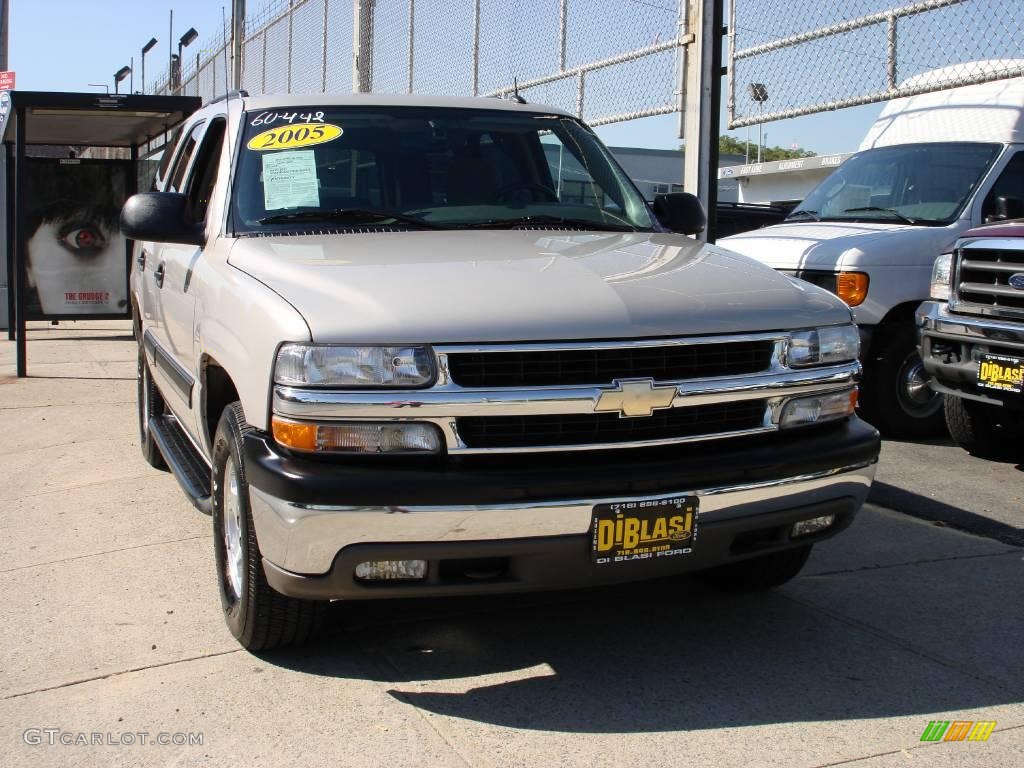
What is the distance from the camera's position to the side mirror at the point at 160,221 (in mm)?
4410

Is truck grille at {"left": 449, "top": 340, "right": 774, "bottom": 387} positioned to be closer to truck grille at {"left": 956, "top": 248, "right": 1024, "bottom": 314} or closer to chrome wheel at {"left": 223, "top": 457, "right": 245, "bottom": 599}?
chrome wheel at {"left": 223, "top": 457, "right": 245, "bottom": 599}

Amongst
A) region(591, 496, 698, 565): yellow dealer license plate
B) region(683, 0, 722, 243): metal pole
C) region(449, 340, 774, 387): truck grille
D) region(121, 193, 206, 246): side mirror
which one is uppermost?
region(683, 0, 722, 243): metal pole

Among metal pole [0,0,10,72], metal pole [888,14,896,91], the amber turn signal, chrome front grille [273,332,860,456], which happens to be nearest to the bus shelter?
metal pole [0,0,10,72]

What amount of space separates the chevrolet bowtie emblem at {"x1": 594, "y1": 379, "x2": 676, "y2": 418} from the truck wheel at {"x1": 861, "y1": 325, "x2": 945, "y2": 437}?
15.3 ft

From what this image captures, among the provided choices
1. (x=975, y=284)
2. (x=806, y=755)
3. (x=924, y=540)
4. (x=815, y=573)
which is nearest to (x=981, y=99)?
(x=975, y=284)

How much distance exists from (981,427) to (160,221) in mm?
5128

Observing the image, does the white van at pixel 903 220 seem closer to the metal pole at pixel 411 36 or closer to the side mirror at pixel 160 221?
the metal pole at pixel 411 36

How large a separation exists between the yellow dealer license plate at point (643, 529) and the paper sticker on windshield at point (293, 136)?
2167mm

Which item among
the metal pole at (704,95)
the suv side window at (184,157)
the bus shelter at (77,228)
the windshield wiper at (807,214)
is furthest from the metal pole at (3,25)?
the metal pole at (704,95)

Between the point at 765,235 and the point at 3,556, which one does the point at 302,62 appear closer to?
the point at 765,235

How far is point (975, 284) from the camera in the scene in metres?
6.81

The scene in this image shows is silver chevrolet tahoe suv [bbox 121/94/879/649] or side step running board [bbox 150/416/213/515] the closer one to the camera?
silver chevrolet tahoe suv [bbox 121/94/879/649]

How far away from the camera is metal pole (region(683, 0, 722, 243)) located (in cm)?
684

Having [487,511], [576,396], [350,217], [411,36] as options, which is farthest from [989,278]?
[411,36]
